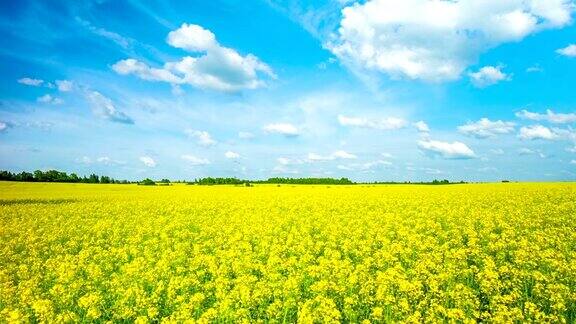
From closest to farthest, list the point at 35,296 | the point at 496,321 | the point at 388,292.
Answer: the point at 496,321, the point at 388,292, the point at 35,296

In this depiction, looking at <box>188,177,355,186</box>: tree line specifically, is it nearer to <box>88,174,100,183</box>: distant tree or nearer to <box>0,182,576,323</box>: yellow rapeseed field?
<box>88,174,100,183</box>: distant tree

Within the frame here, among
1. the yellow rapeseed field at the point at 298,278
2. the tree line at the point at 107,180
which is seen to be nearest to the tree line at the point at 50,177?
the tree line at the point at 107,180

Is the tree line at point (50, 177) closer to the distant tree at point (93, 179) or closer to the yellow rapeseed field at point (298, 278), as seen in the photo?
the distant tree at point (93, 179)

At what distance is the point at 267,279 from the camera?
10.0 meters

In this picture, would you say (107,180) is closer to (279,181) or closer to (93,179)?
(93,179)

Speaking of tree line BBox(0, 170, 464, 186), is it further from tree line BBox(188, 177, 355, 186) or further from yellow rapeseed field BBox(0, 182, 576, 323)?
yellow rapeseed field BBox(0, 182, 576, 323)

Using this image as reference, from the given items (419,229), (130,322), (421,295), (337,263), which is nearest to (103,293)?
(130,322)

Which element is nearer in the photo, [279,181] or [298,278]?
[298,278]

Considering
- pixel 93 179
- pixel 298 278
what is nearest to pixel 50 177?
pixel 93 179

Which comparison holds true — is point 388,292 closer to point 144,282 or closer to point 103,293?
point 144,282

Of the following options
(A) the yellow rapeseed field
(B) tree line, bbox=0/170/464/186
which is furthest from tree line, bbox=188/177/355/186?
(A) the yellow rapeseed field

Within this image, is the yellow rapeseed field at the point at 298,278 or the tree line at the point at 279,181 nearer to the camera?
the yellow rapeseed field at the point at 298,278

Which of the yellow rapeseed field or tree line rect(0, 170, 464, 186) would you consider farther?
tree line rect(0, 170, 464, 186)

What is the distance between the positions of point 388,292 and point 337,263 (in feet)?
6.50
